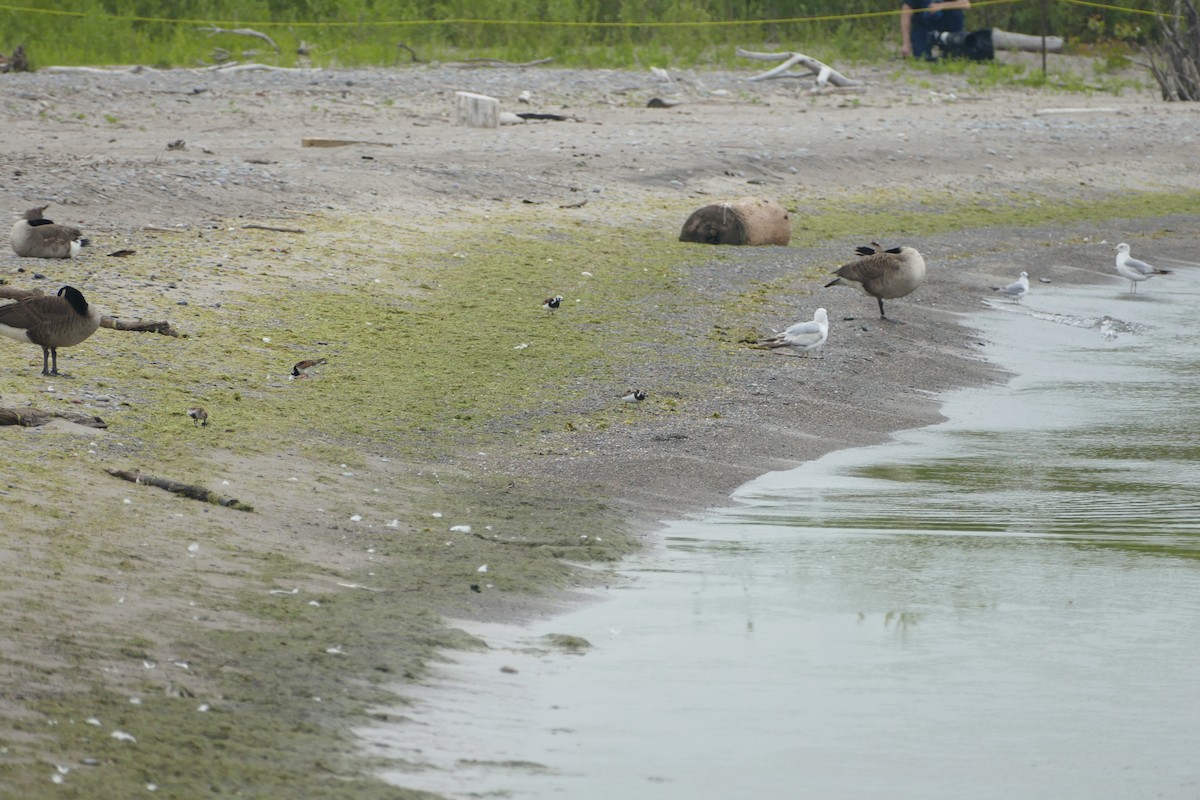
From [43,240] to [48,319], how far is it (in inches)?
123

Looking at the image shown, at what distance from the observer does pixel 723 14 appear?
30984 mm

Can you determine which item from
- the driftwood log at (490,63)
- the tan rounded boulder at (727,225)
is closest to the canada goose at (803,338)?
the tan rounded boulder at (727,225)

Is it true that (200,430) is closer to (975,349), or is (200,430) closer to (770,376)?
(770,376)

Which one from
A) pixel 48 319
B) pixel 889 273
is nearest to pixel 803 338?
pixel 889 273

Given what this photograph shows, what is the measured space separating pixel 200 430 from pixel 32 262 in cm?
409

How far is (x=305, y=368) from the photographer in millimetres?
9711

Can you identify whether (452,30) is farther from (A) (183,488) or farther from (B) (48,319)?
(A) (183,488)

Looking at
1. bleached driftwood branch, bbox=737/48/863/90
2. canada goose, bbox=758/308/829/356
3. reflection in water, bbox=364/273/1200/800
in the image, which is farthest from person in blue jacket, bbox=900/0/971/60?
reflection in water, bbox=364/273/1200/800

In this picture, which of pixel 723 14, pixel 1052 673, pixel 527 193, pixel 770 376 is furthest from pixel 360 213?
pixel 723 14

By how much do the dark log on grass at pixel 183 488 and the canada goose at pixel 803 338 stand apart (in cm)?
507

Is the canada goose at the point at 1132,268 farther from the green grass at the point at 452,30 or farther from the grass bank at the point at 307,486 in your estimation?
the green grass at the point at 452,30

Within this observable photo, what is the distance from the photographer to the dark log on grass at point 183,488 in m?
6.90

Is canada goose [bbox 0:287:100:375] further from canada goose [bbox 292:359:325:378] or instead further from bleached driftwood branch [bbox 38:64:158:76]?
bleached driftwood branch [bbox 38:64:158:76]

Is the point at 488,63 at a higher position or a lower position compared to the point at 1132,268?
higher
